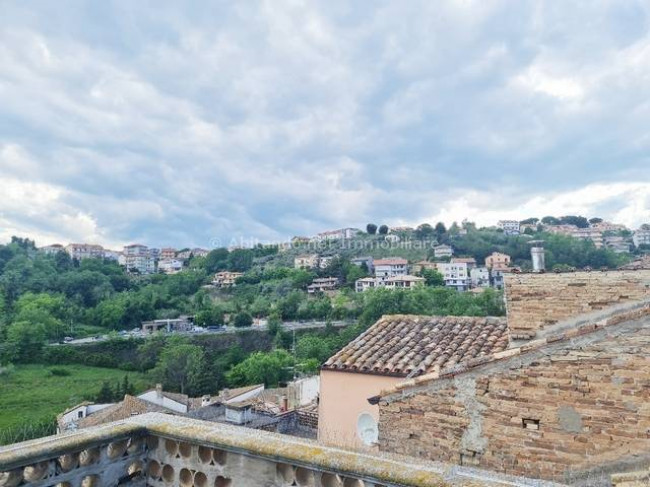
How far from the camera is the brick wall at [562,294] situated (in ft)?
20.2

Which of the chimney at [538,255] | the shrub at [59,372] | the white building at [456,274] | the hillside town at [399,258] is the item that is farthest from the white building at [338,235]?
the chimney at [538,255]

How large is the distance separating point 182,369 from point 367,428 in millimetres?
49724

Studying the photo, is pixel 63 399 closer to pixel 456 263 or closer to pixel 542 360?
pixel 542 360

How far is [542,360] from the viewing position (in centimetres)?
442

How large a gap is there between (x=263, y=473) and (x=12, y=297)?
307ft

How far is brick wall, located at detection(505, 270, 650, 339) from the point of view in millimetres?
6168

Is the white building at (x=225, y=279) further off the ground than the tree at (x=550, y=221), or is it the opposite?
the tree at (x=550, y=221)

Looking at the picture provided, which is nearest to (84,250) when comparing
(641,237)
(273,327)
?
(273,327)

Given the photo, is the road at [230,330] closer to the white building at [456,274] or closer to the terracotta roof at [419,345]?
the white building at [456,274]

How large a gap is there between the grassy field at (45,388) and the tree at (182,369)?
2.27 metres

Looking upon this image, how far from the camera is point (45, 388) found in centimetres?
4788

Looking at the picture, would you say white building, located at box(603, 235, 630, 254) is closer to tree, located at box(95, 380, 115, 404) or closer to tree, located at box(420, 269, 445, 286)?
tree, located at box(420, 269, 445, 286)

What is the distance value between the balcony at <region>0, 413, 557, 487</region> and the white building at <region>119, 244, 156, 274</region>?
140541 mm

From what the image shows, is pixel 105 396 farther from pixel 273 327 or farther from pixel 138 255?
pixel 138 255
